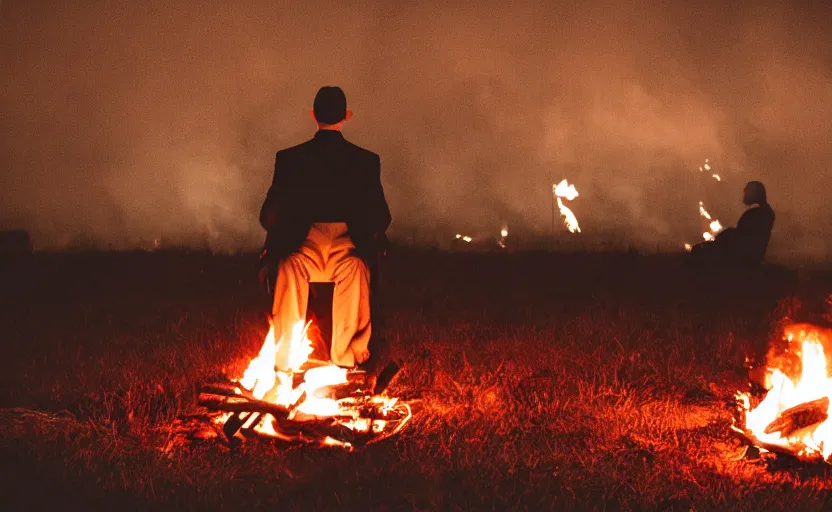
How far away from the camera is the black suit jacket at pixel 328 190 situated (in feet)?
20.7

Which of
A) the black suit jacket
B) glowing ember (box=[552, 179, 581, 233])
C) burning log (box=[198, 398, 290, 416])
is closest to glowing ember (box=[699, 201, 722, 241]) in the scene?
glowing ember (box=[552, 179, 581, 233])

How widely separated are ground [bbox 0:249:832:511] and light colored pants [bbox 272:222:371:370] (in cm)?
50

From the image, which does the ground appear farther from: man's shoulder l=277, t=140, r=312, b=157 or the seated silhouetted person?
man's shoulder l=277, t=140, r=312, b=157

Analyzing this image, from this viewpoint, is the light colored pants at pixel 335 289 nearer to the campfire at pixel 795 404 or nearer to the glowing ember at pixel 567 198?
the campfire at pixel 795 404

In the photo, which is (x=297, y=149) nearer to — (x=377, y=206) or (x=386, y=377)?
(x=377, y=206)

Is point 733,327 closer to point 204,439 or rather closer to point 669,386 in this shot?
point 669,386

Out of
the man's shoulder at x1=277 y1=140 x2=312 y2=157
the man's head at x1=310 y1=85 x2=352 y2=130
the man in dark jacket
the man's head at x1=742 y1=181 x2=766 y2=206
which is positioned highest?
the man's head at x1=742 y1=181 x2=766 y2=206

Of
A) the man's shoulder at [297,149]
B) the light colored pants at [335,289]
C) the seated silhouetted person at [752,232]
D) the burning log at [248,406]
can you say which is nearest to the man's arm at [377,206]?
the light colored pants at [335,289]

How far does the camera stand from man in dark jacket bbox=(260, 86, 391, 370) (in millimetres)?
6246

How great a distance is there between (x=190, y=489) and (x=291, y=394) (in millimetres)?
1130

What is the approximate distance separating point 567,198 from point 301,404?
40.4 feet

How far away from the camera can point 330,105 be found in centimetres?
626

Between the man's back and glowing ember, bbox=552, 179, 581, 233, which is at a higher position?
glowing ember, bbox=552, 179, 581, 233

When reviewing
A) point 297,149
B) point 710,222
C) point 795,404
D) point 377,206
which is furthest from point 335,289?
point 710,222
